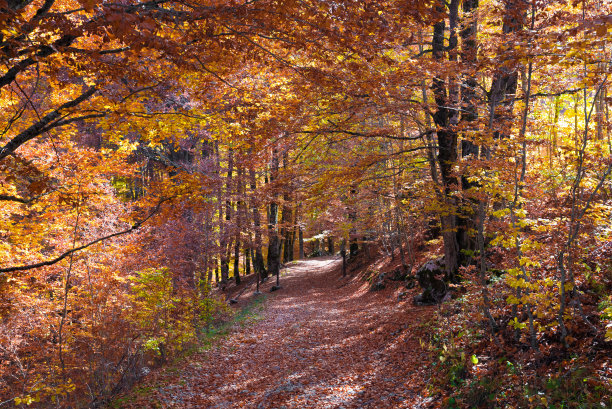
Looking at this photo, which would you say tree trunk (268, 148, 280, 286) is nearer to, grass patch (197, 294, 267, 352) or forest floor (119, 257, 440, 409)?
grass patch (197, 294, 267, 352)

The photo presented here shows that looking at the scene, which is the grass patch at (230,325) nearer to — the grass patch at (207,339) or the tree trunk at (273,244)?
the grass patch at (207,339)

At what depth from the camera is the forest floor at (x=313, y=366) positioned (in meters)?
6.04

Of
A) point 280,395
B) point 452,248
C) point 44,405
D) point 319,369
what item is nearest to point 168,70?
point 280,395

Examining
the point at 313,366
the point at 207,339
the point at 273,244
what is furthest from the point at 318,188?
the point at 273,244

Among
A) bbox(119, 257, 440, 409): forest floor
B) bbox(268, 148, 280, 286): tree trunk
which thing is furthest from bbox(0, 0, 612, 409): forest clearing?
bbox(268, 148, 280, 286): tree trunk

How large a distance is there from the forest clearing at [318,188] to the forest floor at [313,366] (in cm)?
6

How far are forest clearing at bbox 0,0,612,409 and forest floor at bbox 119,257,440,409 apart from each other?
0.06 meters

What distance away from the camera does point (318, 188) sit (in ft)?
28.5

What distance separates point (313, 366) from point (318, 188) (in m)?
3.79

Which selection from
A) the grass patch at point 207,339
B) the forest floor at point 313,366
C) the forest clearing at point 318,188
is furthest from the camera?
the grass patch at point 207,339

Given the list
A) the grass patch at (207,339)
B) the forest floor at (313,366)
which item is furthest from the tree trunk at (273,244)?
the forest floor at (313,366)

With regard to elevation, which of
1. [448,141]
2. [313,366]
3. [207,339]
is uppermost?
[448,141]

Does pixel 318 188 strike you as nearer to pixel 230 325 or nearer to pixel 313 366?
pixel 313 366

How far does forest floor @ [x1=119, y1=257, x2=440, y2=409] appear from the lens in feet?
19.8
